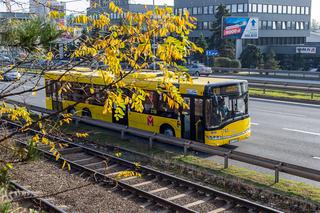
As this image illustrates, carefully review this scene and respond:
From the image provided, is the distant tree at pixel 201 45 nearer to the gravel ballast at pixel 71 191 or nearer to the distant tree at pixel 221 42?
the distant tree at pixel 221 42

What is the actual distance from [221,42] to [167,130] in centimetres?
5319

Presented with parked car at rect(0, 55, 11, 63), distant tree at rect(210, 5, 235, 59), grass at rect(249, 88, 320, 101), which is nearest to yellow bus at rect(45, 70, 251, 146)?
parked car at rect(0, 55, 11, 63)

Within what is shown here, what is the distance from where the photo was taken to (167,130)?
17.6 m

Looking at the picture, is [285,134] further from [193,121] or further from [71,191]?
[71,191]

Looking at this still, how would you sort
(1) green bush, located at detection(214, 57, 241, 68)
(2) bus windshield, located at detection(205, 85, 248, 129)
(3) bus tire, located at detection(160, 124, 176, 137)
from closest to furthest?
(2) bus windshield, located at detection(205, 85, 248, 129) → (3) bus tire, located at detection(160, 124, 176, 137) → (1) green bush, located at detection(214, 57, 241, 68)

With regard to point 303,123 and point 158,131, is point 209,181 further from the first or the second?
point 303,123

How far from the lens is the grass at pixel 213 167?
11.9 meters

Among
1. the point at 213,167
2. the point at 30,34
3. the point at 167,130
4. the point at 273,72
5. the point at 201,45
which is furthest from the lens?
the point at 201,45

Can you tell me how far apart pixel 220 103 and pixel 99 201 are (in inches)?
262

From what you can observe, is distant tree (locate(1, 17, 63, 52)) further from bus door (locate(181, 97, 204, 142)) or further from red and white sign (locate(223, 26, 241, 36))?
red and white sign (locate(223, 26, 241, 36))

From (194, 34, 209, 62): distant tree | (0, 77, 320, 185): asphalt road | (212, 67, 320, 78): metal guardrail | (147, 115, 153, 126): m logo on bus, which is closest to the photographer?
(0, 77, 320, 185): asphalt road

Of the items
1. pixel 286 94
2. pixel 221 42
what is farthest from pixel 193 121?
pixel 221 42

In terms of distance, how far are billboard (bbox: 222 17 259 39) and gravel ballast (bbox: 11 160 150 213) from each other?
54.4 meters

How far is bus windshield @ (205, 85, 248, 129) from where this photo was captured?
52.7 feet
